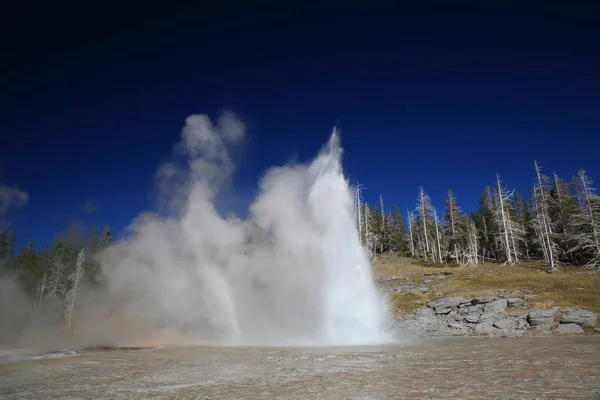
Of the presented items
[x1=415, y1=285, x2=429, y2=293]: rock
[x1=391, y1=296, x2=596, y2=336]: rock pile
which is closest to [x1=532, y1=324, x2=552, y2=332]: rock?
[x1=391, y1=296, x2=596, y2=336]: rock pile

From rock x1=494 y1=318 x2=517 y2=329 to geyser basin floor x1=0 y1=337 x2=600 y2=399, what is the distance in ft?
49.0

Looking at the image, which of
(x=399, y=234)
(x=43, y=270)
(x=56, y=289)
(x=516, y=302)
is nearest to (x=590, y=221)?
(x=516, y=302)

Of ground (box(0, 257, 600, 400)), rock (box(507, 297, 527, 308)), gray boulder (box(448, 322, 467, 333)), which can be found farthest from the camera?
rock (box(507, 297, 527, 308))

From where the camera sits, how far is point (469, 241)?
193 feet

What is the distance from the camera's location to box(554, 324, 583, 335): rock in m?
21.7

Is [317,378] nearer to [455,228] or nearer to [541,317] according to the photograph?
[541,317]

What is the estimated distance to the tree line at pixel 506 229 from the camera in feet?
156

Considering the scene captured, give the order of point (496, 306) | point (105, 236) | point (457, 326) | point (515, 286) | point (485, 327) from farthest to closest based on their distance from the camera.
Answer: point (105, 236) < point (515, 286) < point (496, 306) < point (457, 326) < point (485, 327)

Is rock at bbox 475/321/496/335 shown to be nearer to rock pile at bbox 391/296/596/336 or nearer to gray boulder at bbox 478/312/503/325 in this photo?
rock pile at bbox 391/296/596/336

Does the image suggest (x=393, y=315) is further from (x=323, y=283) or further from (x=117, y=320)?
(x=117, y=320)

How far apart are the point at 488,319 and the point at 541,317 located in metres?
3.20

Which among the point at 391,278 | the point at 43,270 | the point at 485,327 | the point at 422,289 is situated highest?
the point at 43,270

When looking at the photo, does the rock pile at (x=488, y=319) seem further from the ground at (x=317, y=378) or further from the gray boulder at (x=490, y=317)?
the ground at (x=317, y=378)

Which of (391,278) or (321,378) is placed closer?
(321,378)
